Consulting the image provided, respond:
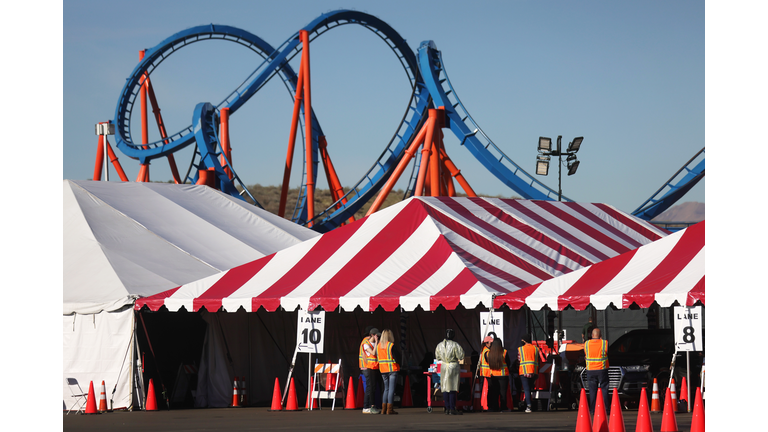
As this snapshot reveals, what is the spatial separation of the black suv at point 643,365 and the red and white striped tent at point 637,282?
5.09 ft

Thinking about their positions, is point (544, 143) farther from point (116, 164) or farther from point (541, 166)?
point (116, 164)

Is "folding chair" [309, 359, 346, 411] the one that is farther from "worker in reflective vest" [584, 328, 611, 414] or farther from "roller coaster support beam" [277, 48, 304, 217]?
"roller coaster support beam" [277, 48, 304, 217]

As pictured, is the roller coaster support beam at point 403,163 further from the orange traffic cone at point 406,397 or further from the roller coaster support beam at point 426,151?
the orange traffic cone at point 406,397

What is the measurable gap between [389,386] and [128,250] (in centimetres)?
770

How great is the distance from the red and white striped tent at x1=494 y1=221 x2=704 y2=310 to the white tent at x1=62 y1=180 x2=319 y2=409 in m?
7.04

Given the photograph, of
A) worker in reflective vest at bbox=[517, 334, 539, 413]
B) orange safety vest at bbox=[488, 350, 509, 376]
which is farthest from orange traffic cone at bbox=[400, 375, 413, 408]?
worker in reflective vest at bbox=[517, 334, 539, 413]

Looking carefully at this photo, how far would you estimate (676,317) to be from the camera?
1246cm

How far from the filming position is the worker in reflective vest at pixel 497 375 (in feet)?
45.2

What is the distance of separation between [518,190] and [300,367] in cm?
1344

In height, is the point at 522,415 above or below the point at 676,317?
below

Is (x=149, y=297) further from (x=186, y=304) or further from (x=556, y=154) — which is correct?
(x=556, y=154)

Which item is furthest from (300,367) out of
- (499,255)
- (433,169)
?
(433,169)

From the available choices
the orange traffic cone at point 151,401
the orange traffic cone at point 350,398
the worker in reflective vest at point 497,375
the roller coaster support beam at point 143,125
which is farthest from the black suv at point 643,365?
the roller coaster support beam at point 143,125

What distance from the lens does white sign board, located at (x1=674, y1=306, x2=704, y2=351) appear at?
1233cm
